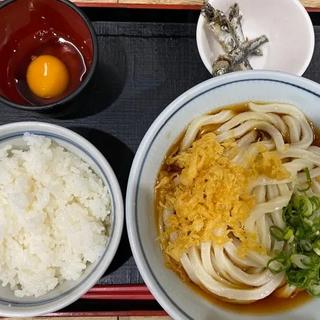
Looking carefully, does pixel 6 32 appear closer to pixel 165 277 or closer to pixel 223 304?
pixel 165 277

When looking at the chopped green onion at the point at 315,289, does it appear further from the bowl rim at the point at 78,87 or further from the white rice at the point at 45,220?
the bowl rim at the point at 78,87

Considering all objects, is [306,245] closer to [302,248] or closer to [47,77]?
[302,248]

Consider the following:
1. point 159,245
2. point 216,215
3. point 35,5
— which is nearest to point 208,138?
point 216,215

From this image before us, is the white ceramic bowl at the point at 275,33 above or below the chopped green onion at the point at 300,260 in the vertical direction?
above

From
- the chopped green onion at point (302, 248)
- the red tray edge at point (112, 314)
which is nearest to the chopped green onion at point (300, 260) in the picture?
the chopped green onion at point (302, 248)

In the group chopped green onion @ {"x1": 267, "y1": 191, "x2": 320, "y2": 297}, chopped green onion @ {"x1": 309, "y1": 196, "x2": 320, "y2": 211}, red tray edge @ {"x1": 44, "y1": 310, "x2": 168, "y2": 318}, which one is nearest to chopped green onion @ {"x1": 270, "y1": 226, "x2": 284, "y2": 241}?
chopped green onion @ {"x1": 267, "y1": 191, "x2": 320, "y2": 297}

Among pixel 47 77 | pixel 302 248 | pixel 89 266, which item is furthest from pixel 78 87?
pixel 302 248
